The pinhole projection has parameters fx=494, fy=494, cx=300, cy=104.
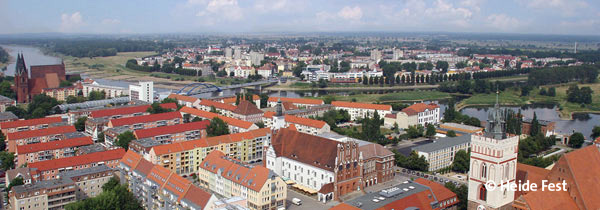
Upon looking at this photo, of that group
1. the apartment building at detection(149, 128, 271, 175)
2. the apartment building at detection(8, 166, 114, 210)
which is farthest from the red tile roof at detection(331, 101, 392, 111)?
the apartment building at detection(8, 166, 114, 210)

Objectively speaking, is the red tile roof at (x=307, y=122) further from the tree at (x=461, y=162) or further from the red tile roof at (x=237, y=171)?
the red tile roof at (x=237, y=171)

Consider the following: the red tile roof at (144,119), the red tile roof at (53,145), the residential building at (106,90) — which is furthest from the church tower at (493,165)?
the residential building at (106,90)

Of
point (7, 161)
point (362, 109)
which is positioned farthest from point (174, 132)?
point (362, 109)

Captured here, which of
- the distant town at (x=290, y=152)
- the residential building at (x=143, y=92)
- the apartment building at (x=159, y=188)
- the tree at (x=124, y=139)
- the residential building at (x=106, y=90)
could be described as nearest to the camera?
the distant town at (x=290, y=152)

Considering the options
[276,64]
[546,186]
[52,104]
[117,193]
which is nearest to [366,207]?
[546,186]

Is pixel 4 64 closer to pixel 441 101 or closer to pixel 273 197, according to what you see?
pixel 441 101

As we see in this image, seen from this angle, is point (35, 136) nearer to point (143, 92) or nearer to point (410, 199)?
point (143, 92)
